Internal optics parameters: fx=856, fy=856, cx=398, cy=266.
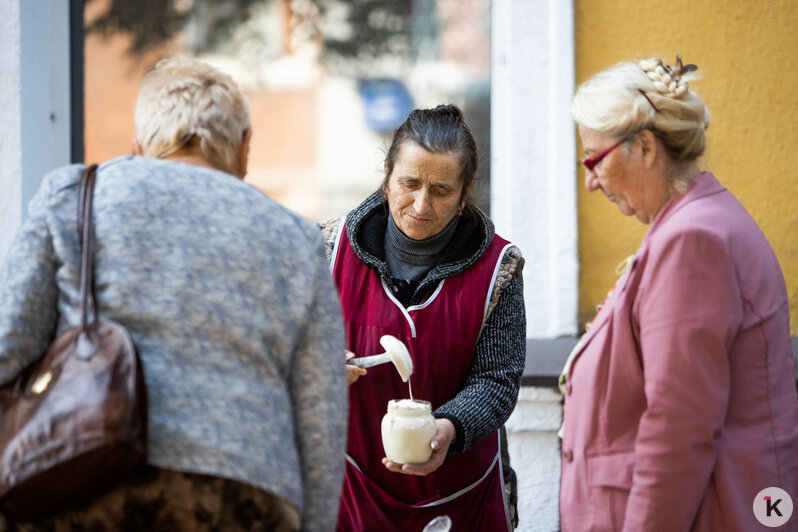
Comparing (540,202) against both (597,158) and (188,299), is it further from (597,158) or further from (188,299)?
(188,299)

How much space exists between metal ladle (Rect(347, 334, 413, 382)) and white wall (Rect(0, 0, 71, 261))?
1.96m

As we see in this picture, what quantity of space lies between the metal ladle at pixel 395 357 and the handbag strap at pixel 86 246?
84cm

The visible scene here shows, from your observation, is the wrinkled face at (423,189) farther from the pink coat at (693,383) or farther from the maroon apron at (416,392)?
the pink coat at (693,383)

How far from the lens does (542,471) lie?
338 cm

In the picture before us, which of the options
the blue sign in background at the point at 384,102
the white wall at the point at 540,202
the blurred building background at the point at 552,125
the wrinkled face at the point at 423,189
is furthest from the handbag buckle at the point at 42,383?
the blue sign in background at the point at 384,102

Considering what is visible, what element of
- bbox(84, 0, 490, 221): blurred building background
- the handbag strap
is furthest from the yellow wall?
the handbag strap

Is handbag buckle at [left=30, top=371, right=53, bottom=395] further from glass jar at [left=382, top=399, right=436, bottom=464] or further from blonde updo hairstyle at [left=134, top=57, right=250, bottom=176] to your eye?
glass jar at [left=382, top=399, right=436, bottom=464]

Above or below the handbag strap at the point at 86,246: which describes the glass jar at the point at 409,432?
below

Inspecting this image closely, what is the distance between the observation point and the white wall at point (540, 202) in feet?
10.9

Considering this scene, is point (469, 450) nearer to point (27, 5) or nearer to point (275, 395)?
point (275, 395)

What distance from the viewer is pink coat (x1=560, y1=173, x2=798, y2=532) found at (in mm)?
1651

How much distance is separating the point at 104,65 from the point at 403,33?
143cm

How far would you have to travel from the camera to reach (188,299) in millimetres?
1442

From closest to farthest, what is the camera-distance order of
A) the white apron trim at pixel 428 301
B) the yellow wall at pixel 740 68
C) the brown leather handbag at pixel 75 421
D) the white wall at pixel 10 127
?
the brown leather handbag at pixel 75 421 < the white apron trim at pixel 428 301 < the yellow wall at pixel 740 68 < the white wall at pixel 10 127
